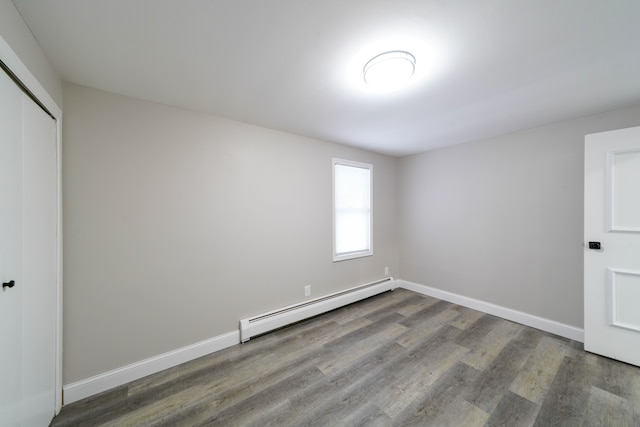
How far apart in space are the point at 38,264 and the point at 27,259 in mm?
135

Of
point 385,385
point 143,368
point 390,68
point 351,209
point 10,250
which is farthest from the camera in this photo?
point 351,209

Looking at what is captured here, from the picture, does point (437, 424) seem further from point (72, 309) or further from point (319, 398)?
point (72, 309)

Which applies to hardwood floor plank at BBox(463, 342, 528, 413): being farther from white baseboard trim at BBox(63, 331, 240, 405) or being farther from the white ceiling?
the white ceiling

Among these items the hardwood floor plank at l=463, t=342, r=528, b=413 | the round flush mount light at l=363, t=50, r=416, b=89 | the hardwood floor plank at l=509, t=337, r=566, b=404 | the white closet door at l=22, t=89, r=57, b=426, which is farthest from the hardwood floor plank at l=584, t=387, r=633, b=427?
the white closet door at l=22, t=89, r=57, b=426

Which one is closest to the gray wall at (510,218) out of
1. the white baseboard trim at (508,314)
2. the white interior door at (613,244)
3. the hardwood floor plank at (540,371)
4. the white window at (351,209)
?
the white baseboard trim at (508,314)

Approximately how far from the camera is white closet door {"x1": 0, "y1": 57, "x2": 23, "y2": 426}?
1034mm

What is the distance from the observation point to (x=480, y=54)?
4.71 feet

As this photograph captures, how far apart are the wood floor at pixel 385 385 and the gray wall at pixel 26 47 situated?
7.45 ft

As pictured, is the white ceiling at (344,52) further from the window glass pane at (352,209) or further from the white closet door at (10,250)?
the window glass pane at (352,209)

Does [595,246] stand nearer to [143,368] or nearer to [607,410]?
[607,410]

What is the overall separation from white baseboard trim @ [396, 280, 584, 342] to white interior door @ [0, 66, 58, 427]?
4235mm

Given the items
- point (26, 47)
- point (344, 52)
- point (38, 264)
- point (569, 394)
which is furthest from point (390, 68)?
point (569, 394)

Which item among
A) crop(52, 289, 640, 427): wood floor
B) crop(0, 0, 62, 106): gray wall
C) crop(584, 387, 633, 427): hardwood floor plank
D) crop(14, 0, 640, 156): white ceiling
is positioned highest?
crop(14, 0, 640, 156): white ceiling

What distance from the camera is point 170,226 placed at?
6.88 ft
